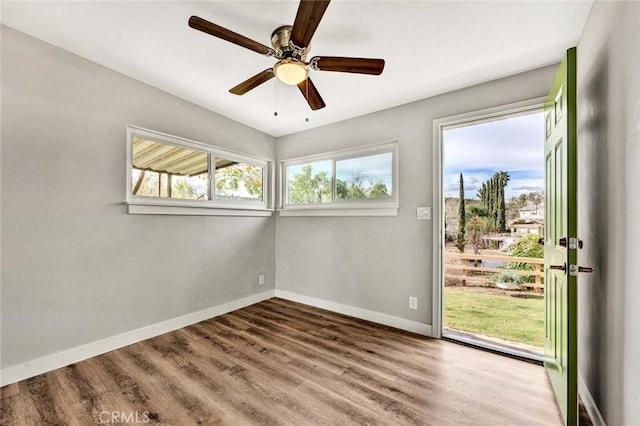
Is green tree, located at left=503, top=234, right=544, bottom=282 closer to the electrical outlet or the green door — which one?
the electrical outlet

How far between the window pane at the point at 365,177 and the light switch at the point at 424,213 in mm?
423

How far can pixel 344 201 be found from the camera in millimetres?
3477

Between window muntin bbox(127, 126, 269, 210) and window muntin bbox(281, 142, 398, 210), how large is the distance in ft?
1.49

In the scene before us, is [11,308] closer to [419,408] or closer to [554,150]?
[419,408]

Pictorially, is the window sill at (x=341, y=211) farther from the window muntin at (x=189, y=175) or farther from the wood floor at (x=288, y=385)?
the wood floor at (x=288, y=385)

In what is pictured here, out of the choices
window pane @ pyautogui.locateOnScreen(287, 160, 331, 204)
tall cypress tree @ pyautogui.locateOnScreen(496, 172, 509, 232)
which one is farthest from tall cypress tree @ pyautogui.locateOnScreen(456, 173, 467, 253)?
window pane @ pyautogui.locateOnScreen(287, 160, 331, 204)

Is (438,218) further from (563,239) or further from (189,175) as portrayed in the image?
(189,175)

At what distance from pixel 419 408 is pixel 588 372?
111 cm

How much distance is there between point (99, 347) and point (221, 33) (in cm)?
268

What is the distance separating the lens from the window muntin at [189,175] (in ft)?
8.74

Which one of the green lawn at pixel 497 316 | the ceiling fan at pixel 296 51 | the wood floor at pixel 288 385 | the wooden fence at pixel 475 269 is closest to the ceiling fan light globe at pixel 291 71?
the ceiling fan at pixel 296 51

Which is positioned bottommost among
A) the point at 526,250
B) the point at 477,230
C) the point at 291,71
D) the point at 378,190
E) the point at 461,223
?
the point at 526,250

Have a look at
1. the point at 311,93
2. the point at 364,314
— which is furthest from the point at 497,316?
the point at 311,93

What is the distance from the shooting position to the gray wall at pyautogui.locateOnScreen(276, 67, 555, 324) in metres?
2.59
